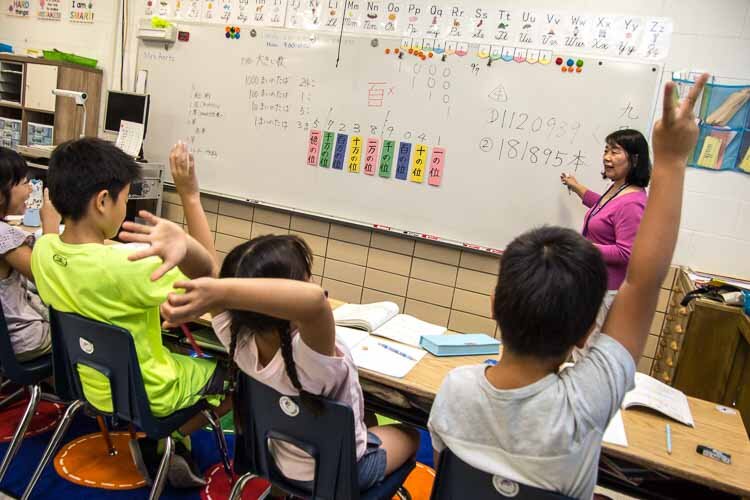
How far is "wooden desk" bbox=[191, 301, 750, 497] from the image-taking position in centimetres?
114

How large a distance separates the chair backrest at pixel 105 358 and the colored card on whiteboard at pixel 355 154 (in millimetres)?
2134

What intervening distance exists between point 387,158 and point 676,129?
247cm

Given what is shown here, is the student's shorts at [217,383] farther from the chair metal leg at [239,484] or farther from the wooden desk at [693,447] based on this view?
the wooden desk at [693,447]

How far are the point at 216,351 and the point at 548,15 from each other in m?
2.42

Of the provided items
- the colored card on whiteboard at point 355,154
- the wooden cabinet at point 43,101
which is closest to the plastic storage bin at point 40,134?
the wooden cabinet at point 43,101

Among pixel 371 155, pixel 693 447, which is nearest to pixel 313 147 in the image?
pixel 371 155

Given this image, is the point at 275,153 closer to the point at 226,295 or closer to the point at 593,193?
the point at 593,193

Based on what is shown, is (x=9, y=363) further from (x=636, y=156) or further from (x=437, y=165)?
(x=636, y=156)

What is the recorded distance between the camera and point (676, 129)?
85 centimetres

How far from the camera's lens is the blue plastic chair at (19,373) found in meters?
1.61

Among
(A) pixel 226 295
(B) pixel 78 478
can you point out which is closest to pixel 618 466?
(A) pixel 226 295

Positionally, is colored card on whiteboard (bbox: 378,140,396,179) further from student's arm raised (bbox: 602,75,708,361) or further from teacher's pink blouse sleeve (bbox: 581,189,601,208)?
student's arm raised (bbox: 602,75,708,361)

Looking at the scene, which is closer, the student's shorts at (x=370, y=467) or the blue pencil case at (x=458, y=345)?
the student's shorts at (x=370, y=467)

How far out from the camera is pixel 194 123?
376 cm
